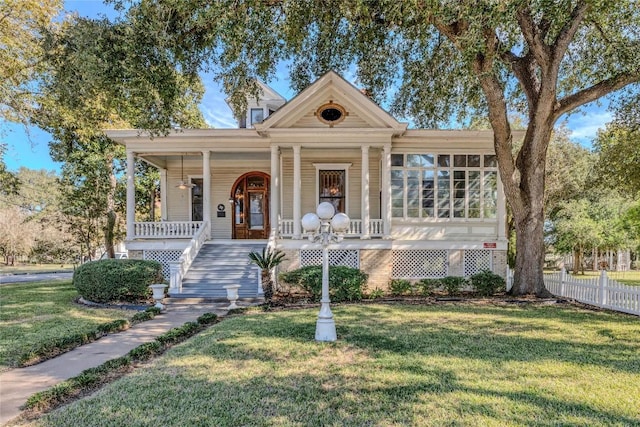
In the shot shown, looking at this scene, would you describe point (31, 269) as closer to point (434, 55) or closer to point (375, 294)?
point (375, 294)

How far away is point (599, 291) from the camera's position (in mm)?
9375

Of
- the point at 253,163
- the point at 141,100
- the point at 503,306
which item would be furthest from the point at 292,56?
the point at 503,306

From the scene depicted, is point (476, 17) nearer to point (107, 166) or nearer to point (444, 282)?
point (444, 282)

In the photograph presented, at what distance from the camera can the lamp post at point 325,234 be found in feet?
20.0

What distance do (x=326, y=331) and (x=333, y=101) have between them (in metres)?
8.41

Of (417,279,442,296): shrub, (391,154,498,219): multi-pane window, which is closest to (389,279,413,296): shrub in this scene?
(417,279,442,296): shrub

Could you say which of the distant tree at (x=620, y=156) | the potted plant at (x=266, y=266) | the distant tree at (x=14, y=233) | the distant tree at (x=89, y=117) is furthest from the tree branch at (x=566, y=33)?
the distant tree at (x=14, y=233)

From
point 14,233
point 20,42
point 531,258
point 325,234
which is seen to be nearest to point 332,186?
point 531,258

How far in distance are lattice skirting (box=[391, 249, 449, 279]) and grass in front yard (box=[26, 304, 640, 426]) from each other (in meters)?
5.52

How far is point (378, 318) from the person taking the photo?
310 inches

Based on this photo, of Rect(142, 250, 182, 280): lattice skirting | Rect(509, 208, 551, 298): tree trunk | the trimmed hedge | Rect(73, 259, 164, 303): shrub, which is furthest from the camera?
Rect(142, 250, 182, 280): lattice skirting

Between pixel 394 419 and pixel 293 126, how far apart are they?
33.5ft

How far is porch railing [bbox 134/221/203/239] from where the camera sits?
41.6ft

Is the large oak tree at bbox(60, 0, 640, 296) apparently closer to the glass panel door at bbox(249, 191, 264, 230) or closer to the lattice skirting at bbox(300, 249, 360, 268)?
the glass panel door at bbox(249, 191, 264, 230)
